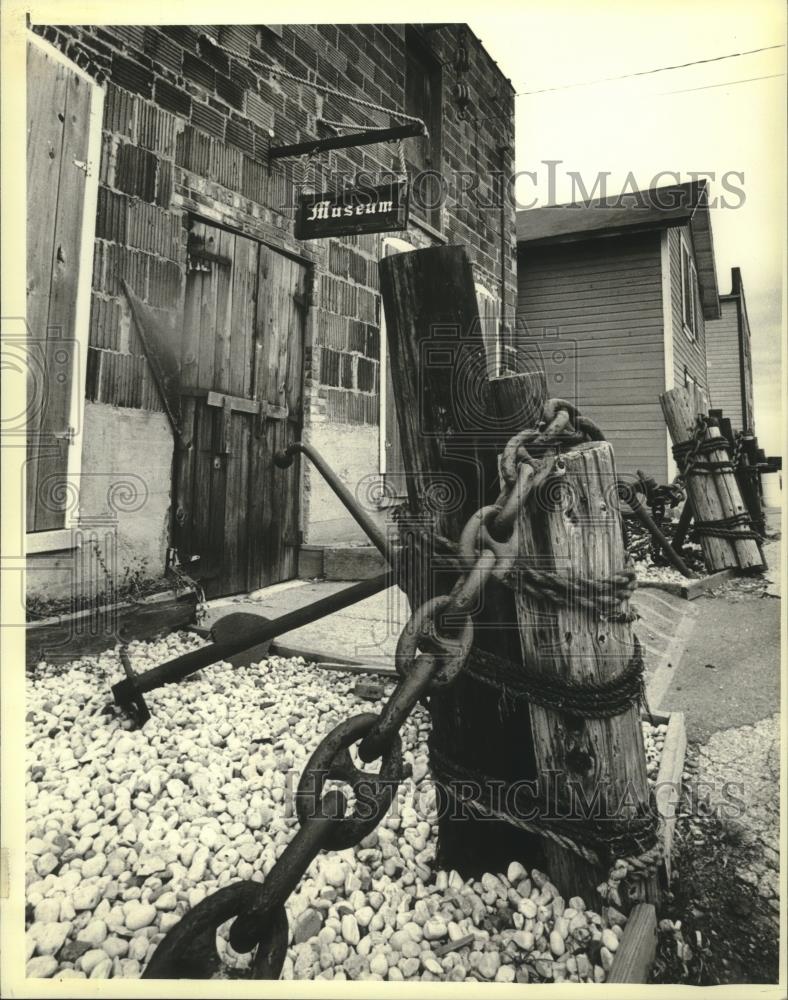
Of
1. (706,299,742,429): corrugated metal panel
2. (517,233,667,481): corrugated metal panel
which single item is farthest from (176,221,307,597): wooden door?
(706,299,742,429): corrugated metal panel

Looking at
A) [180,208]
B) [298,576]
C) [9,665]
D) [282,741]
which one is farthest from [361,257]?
[9,665]

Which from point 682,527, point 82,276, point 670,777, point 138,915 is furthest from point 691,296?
point 138,915

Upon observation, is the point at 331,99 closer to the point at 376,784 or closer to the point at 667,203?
the point at 376,784

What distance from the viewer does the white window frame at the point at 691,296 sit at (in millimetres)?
10578

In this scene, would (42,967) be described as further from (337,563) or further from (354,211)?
(354,211)

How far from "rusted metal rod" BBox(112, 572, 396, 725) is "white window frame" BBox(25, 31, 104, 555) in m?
0.81

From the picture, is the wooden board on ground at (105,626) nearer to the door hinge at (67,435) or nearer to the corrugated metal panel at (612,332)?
the door hinge at (67,435)

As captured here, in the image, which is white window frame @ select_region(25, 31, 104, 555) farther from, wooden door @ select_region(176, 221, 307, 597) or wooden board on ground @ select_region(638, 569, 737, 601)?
wooden board on ground @ select_region(638, 569, 737, 601)

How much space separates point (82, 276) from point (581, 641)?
2730 millimetres

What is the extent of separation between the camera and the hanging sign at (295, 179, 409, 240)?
359 cm

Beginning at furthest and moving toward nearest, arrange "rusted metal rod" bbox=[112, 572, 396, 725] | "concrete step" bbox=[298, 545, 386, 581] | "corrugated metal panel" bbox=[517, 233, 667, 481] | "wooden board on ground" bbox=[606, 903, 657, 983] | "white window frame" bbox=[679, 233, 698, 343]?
"white window frame" bbox=[679, 233, 698, 343] < "corrugated metal panel" bbox=[517, 233, 667, 481] < "concrete step" bbox=[298, 545, 386, 581] < "rusted metal rod" bbox=[112, 572, 396, 725] < "wooden board on ground" bbox=[606, 903, 657, 983]

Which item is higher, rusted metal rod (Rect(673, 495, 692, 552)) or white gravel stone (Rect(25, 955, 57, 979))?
rusted metal rod (Rect(673, 495, 692, 552))

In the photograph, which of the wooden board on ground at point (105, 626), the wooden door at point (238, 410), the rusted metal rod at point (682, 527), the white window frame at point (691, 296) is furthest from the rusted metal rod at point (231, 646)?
the white window frame at point (691, 296)

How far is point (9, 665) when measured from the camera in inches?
53.9
